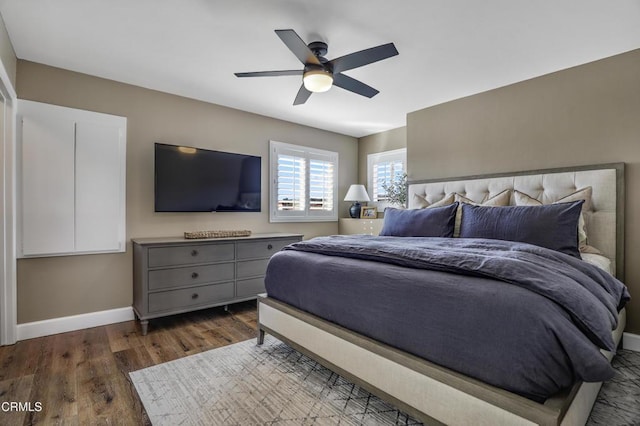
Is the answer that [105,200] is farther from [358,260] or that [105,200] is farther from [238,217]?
[358,260]

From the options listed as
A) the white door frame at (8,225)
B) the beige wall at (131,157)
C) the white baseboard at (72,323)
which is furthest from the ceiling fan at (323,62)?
the white baseboard at (72,323)

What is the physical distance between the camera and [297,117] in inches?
176

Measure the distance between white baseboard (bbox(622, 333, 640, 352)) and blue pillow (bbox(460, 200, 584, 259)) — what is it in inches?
40.9

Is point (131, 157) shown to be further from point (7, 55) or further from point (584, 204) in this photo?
point (584, 204)

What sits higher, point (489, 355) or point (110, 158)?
point (110, 158)

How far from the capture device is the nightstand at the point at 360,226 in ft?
15.6

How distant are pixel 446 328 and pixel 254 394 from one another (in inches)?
48.3

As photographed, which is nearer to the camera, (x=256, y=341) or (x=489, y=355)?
(x=489, y=355)

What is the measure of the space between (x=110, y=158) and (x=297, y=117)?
2331 millimetres

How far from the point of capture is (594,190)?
2748 millimetres

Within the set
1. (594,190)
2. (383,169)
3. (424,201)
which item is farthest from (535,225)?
(383,169)

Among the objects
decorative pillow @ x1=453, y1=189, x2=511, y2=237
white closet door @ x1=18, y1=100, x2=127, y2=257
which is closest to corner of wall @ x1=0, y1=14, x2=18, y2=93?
white closet door @ x1=18, y1=100, x2=127, y2=257

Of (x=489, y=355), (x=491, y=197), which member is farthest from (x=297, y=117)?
(x=489, y=355)

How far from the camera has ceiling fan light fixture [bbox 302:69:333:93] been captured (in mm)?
2354
